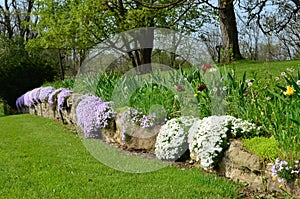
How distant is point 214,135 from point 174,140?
24.8 inches

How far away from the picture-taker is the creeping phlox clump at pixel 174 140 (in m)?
3.78

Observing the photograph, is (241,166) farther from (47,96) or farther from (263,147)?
(47,96)

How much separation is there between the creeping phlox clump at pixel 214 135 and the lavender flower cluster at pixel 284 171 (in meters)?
0.67

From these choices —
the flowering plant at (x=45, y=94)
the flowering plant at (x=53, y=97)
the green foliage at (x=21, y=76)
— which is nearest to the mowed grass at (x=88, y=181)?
the flowering plant at (x=53, y=97)

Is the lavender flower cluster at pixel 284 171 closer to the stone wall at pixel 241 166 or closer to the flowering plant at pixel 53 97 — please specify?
the stone wall at pixel 241 166

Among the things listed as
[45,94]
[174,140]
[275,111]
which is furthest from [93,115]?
[45,94]

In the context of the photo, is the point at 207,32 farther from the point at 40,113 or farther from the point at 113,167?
the point at 113,167

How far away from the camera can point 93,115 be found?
17.8ft

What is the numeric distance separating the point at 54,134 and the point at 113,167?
2997 mm

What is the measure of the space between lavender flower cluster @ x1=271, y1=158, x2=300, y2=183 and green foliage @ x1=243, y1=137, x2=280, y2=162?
0.49ft

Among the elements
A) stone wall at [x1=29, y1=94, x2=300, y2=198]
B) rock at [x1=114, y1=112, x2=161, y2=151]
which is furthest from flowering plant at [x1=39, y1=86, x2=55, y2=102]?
stone wall at [x1=29, y1=94, x2=300, y2=198]

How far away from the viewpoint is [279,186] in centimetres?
256

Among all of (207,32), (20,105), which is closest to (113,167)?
(20,105)

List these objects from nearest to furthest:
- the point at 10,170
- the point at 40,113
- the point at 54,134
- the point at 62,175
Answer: the point at 62,175
the point at 10,170
the point at 54,134
the point at 40,113
